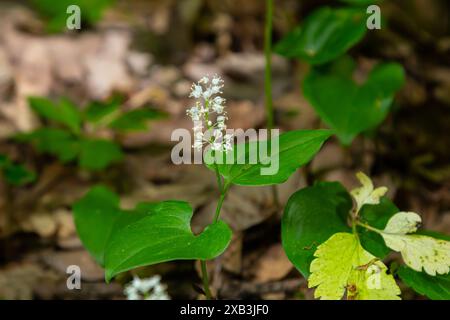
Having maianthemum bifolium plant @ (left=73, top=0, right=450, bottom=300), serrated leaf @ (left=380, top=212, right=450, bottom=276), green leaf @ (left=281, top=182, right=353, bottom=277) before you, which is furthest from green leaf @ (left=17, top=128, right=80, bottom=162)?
serrated leaf @ (left=380, top=212, right=450, bottom=276)

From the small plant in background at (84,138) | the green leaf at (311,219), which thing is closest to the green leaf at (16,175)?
the small plant in background at (84,138)

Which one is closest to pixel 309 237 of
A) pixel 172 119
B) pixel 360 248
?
pixel 360 248

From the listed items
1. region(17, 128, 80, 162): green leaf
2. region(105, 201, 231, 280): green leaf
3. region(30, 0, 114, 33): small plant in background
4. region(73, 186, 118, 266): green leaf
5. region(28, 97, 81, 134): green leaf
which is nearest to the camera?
region(105, 201, 231, 280): green leaf

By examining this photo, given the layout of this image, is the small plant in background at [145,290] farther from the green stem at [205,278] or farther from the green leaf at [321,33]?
the green leaf at [321,33]

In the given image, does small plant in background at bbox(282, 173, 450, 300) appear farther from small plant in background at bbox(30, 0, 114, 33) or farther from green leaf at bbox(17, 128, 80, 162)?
small plant in background at bbox(30, 0, 114, 33)

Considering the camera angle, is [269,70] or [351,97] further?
[351,97]

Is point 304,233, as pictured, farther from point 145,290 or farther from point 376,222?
point 145,290
